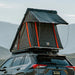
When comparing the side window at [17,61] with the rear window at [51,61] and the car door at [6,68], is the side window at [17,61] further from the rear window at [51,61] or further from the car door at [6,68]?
the rear window at [51,61]

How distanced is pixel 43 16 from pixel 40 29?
0.65 m

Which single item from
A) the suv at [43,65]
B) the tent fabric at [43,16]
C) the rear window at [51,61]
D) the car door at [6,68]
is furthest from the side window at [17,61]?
the tent fabric at [43,16]

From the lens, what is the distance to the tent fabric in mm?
15469

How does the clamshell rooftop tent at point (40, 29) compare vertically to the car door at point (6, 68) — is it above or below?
above

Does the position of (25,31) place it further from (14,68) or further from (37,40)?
(14,68)

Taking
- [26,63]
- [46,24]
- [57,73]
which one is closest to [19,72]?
[26,63]

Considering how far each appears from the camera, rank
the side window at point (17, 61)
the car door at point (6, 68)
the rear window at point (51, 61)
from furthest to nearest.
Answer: the car door at point (6, 68) < the side window at point (17, 61) < the rear window at point (51, 61)

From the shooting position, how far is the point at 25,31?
16438 mm

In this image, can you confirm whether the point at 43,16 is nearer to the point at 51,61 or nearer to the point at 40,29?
the point at 40,29

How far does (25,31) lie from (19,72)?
15.2 ft

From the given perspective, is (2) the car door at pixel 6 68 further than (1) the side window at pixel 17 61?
Yes

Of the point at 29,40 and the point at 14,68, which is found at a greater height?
the point at 29,40

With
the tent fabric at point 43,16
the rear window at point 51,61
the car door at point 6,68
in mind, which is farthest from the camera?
the tent fabric at point 43,16

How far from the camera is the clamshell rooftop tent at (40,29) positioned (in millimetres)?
15539
